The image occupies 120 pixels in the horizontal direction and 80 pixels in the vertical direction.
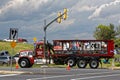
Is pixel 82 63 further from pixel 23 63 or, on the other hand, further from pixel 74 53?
pixel 23 63

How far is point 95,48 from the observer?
4356 centimetres

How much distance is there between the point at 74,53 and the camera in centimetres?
4397

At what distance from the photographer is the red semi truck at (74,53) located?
142ft

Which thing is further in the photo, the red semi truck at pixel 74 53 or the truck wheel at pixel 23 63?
the truck wheel at pixel 23 63

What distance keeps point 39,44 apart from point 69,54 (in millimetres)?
3419

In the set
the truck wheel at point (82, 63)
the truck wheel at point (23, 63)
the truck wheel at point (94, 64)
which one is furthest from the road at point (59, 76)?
the truck wheel at point (23, 63)

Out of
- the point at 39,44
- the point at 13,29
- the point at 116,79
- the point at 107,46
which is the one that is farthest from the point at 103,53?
the point at 116,79

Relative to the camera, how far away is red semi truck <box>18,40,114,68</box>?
43.3 m

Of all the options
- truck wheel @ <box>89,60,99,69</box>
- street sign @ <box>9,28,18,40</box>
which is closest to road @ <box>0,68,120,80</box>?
street sign @ <box>9,28,18,40</box>

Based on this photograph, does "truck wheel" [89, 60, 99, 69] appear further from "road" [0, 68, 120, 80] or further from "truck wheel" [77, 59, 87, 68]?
"road" [0, 68, 120, 80]

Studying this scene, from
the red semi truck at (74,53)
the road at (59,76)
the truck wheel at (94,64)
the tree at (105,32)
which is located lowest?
the road at (59,76)

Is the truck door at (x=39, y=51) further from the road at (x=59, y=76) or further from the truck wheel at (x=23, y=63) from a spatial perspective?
the road at (x=59, y=76)

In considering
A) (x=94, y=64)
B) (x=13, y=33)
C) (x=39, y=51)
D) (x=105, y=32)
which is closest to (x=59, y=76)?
(x=13, y=33)

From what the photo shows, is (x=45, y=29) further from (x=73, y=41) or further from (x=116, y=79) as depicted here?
(x=116, y=79)
